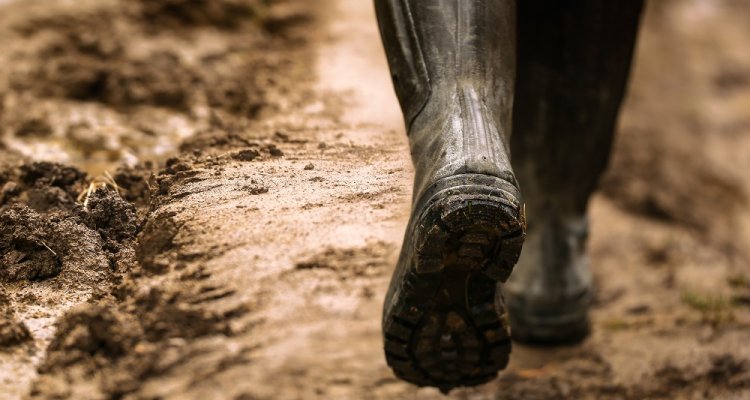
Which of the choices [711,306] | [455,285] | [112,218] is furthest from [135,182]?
[711,306]

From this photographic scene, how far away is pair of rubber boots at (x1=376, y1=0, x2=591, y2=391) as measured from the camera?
106 centimetres

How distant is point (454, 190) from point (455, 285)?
0.19 meters

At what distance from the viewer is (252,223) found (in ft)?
3.93

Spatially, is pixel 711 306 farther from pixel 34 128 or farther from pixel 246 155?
pixel 34 128

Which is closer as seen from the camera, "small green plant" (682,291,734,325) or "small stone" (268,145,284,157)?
"small stone" (268,145,284,157)

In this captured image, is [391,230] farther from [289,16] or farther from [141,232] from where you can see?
[289,16]

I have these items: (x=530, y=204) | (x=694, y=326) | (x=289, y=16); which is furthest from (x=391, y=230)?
(x=289, y=16)

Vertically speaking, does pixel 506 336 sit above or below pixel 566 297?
above

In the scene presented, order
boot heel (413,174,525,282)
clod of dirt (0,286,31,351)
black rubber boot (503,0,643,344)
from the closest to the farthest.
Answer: boot heel (413,174,525,282) → clod of dirt (0,286,31,351) → black rubber boot (503,0,643,344)

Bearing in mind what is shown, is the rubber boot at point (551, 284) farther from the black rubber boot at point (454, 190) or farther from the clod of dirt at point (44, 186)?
the clod of dirt at point (44, 186)

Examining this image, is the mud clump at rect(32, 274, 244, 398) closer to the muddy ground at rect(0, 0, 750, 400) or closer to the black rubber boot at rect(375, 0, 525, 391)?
the muddy ground at rect(0, 0, 750, 400)

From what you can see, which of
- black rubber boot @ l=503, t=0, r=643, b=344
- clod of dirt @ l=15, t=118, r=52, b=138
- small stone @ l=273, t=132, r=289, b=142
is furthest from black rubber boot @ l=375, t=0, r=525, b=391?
clod of dirt @ l=15, t=118, r=52, b=138

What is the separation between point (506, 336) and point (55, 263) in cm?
65

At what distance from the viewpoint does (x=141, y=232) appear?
46.9 inches
